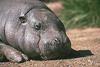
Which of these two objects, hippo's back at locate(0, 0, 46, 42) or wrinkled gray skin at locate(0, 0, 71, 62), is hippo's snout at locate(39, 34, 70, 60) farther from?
hippo's back at locate(0, 0, 46, 42)

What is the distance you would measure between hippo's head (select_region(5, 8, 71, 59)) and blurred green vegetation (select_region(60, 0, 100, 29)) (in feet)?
16.0

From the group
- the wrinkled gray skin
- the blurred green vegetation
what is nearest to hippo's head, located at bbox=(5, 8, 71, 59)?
the wrinkled gray skin

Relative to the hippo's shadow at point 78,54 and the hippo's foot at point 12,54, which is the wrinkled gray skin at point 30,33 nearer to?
the hippo's foot at point 12,54

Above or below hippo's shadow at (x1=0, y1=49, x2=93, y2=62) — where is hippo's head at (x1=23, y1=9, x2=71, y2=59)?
above

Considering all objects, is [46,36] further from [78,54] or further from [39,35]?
[78,54]

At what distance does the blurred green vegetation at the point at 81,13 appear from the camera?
37.1 ft

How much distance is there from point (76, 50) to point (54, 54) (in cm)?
109

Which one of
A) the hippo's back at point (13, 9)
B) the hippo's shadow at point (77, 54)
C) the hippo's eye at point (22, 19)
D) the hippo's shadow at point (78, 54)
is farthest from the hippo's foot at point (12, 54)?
the hippo's shadow at point (78, 54)

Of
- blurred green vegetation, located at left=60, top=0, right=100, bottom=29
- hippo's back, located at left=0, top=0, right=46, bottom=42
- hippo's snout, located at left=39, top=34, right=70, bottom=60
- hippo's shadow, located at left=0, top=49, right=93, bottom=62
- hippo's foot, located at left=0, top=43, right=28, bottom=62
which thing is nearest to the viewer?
hippo's snout, located at left=39, top=34, right=70, bottom=60

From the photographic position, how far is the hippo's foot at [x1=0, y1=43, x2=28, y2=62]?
248 inches

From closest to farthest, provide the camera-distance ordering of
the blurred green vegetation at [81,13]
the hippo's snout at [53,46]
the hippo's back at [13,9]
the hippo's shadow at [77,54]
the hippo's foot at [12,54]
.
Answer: the hippo's snout at [53,46], the hippo's foot at [12,54], the hippo's shadow at [77,54], the hippo's back at [13,9], the blurred green vegetation at [81,13]

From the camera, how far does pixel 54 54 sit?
6.17 meters

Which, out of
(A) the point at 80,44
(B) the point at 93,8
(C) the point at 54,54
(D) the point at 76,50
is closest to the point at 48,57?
(C) the point at 54,54

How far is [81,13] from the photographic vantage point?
1177 cm
